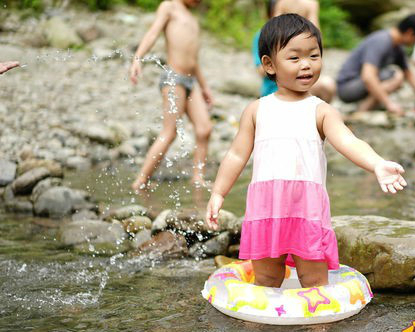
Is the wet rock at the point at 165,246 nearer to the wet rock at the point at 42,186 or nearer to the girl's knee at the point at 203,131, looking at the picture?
the wet rock at the point at 42,186

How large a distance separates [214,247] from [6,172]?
7.99 ft

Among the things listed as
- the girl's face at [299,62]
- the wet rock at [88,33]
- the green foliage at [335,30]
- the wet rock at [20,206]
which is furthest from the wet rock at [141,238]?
the green foliage at [335,30]

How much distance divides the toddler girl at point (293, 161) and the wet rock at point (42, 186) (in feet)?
8.50

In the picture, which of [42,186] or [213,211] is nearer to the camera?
[213,211]

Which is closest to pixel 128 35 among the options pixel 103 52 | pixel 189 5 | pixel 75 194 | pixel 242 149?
pixel 103 52

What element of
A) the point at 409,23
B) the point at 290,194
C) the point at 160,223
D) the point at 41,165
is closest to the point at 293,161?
the point at 290,194

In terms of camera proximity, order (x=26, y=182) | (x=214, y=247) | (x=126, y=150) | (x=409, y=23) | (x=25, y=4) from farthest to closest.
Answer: (x=25, y=4), (x=409, y=23), (x=126, y=150), (x=26, y=182), (x=214, y=247)

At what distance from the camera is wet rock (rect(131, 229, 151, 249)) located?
3.98m

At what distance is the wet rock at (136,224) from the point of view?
4183mm

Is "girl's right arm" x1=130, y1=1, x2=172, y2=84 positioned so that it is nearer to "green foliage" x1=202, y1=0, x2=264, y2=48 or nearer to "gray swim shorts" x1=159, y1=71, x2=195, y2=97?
"gray swim shorts" x1=159, y1=71, x2=195, y2=97

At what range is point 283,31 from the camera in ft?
8.72

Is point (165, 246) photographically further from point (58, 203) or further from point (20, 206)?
point (20, 206)

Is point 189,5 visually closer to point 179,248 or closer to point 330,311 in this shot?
point 179,248

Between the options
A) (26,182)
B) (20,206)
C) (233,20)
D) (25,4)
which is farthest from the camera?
(233,20)
